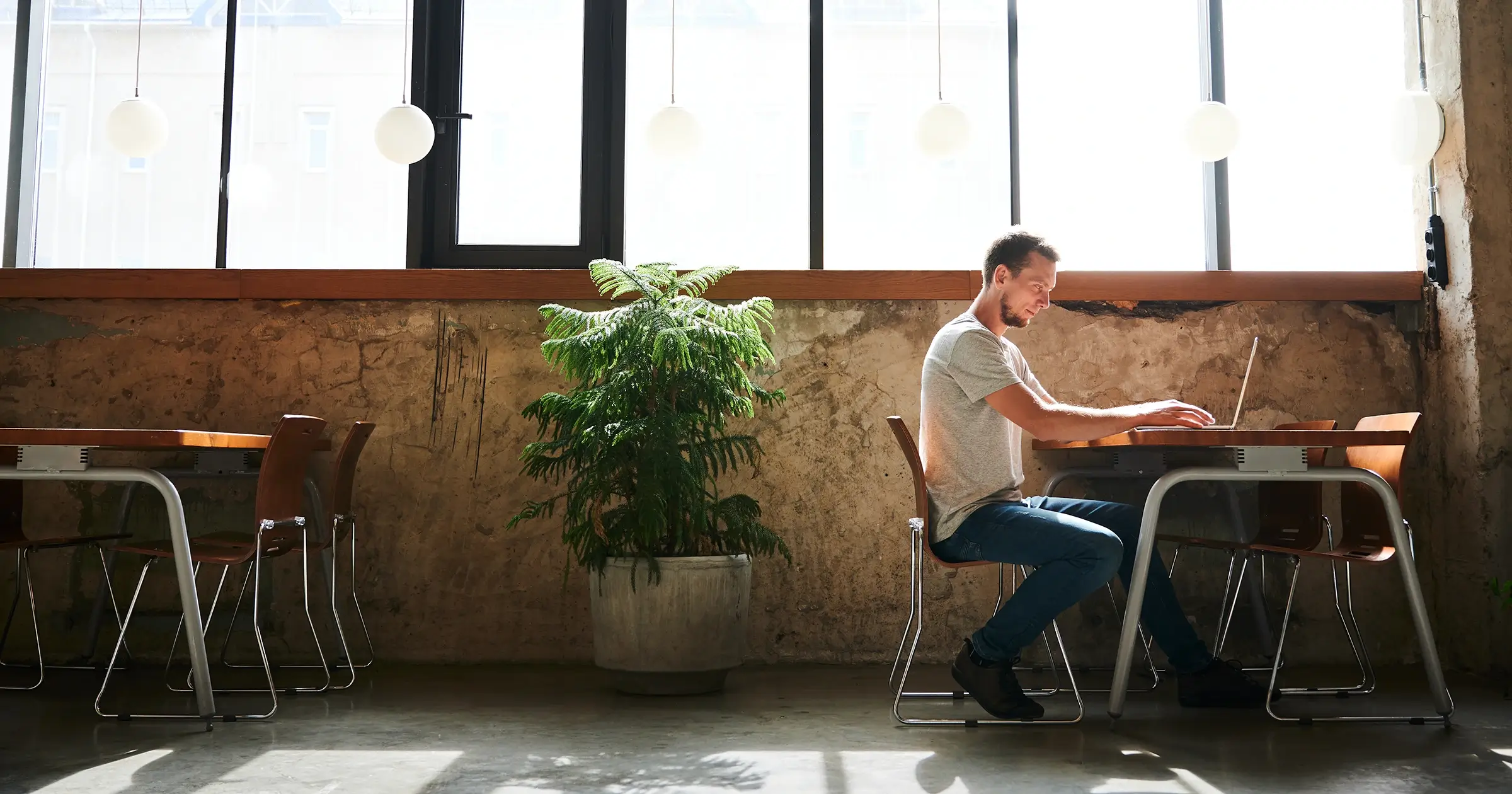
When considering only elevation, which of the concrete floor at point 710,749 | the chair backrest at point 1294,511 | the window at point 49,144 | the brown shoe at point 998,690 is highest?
the window at point 49,144

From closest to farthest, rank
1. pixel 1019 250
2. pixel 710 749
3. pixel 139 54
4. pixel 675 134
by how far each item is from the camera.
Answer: pixel 710 749 → pixel 1019 250 → pixel 675 134 → pixel 139 54

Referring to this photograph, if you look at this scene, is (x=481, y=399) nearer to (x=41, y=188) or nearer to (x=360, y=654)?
(x=360, y=654)

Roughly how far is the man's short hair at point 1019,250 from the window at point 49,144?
13.7 ft

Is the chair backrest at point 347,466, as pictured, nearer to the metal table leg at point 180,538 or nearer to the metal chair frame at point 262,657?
the metal chair frame at point 262,657

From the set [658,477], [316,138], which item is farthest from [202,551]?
[316,138]

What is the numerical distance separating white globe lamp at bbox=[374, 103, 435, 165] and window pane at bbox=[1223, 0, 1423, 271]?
3.34 metres

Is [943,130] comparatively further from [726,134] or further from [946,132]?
[726,134]

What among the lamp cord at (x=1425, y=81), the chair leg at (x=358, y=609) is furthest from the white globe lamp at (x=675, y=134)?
the lamp cord at (x=1425, y=81)

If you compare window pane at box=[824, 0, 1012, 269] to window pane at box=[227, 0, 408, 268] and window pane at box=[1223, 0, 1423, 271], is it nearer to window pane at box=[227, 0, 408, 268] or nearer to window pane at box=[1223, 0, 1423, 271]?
window pane at box=[1223, 0, 1423, 271]

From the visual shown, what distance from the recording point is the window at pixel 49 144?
15.7ft

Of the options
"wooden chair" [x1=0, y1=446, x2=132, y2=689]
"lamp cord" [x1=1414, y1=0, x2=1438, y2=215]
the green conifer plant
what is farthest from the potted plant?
"lamp cord" [x1=1414, y1=0, x2=1438, y2=215]

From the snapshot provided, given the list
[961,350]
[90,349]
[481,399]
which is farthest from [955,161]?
[90,349]

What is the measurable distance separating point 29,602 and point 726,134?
332cm

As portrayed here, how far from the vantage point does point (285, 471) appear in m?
3.31
